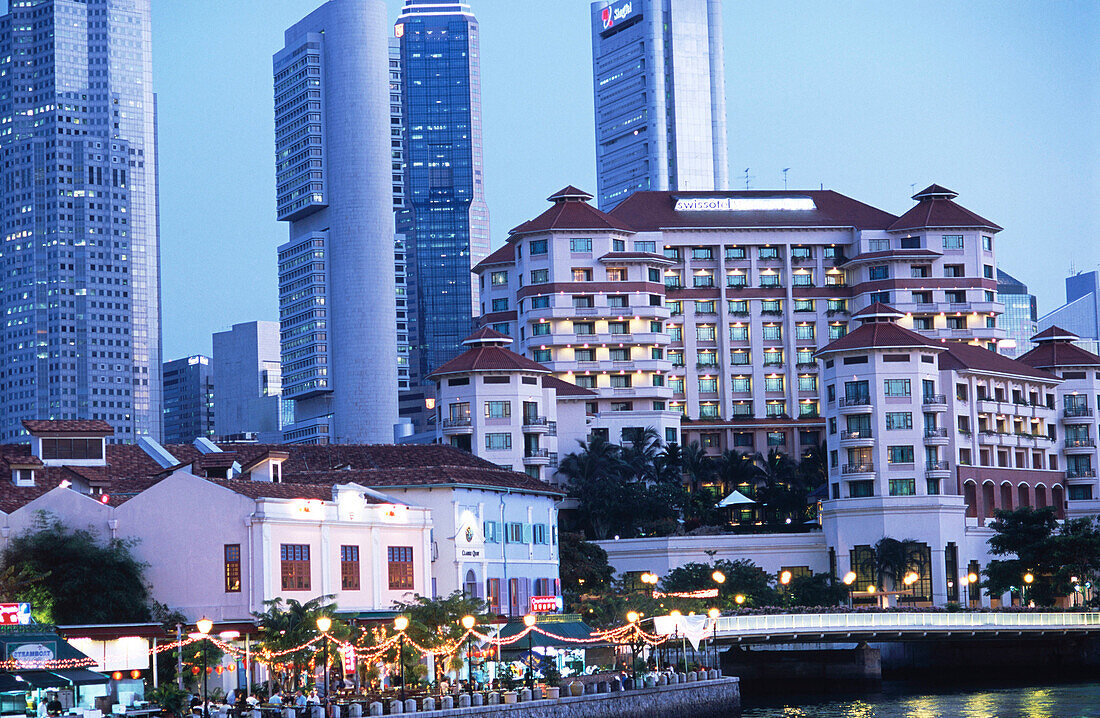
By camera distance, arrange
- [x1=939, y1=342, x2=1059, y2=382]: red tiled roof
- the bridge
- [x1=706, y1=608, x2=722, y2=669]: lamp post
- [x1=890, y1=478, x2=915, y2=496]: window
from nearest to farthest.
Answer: [x1=706, y1=608, x2=722, y2=669]: lamp post
the bridge
[x1=890, y1=478, x2=915, y2=496]: window
[x1=939, y1=342, x2=1059, y2=382]: red tiled roof

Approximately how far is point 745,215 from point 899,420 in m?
48.3

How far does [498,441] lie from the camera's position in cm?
15112

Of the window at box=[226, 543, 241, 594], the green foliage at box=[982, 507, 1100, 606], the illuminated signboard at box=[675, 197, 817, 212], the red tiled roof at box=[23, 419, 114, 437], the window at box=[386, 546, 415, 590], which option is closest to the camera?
the window at box=[226, 543, 241, 594]

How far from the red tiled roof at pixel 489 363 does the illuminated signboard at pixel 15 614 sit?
272 ft

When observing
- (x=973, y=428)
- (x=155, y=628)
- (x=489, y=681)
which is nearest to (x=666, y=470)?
(x=973, y=428)

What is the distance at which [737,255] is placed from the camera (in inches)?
7534

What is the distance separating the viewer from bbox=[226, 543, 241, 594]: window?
80.5 metres

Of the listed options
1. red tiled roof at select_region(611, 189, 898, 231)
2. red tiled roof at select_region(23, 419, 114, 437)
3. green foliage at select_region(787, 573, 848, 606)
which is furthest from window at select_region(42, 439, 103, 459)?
red tiled roof at select_region(611, 189, 898, 231)

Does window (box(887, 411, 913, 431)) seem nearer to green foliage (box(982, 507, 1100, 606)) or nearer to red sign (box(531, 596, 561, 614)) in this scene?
green foliage (box(982, 507, 1100, 606))

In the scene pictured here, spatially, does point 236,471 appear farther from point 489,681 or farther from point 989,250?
point 989,250

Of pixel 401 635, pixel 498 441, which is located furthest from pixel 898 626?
pixel 498 441

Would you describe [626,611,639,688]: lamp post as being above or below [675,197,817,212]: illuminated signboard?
below

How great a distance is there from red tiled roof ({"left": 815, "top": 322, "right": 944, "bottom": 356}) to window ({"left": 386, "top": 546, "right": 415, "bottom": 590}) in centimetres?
6724

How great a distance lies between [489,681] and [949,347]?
89634mm
